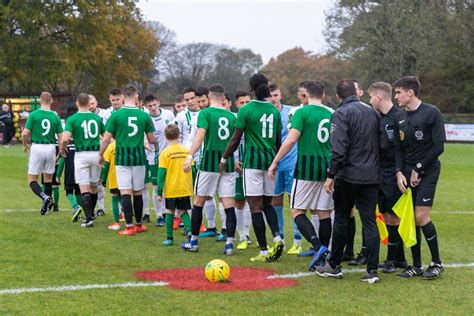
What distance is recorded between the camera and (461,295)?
23.7 feet

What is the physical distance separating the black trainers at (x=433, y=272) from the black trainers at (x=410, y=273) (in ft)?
0.36

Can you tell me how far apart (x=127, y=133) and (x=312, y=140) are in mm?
3736

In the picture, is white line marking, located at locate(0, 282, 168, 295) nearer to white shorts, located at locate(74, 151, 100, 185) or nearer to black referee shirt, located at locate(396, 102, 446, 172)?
black referee shirt, located at locate(396, 102, 446, 172)

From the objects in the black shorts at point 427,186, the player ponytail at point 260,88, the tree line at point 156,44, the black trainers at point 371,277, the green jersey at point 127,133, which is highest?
the tree line at point 156,44

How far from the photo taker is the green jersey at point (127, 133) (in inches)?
438

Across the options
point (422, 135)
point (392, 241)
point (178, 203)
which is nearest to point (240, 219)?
point (178, 203)

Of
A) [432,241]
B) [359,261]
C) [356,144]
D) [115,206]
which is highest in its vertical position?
[356,144]

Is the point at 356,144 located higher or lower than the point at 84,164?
higher

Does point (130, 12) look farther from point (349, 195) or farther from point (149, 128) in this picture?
point (349, 195)

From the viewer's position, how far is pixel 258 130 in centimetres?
920

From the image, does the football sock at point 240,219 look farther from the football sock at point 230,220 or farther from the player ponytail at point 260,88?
the player ponytail at point 260,88

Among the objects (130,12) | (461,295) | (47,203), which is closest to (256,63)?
(130,12)

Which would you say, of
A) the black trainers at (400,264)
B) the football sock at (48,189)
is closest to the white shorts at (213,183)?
the black trainers at (400,264)

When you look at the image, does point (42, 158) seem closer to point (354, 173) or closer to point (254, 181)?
point (254, 181)
